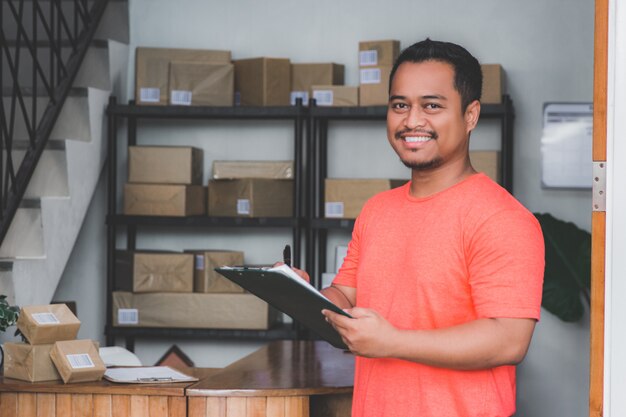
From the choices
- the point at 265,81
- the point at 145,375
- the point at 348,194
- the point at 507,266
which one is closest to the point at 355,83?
the point at 265,81

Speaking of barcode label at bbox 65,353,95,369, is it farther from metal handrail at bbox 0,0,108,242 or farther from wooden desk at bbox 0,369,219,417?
metal handrail at bbox 0,0,108,242

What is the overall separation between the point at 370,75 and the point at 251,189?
792 millimetres

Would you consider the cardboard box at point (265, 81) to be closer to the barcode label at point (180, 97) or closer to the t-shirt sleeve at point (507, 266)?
the barcode label at point (180, 97)

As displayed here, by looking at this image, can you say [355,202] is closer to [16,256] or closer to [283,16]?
[283,16]

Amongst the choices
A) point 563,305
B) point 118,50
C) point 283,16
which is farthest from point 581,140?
point 118,50

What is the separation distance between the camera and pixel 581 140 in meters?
4.34

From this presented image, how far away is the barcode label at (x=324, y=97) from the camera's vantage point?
13.9ft

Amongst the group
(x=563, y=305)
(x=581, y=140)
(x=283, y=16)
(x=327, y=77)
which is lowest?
(x=563, y=305)

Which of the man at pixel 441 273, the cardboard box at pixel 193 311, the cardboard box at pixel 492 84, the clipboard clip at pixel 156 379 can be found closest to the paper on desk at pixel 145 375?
the clipboard clip at pixel 156 379

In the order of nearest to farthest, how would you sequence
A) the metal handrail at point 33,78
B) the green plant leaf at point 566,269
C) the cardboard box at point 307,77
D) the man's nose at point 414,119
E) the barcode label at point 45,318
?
the man's nose at point 414,119, the barcode label at point 45,318, the metal handrail at point 33,78, the green plant leaf at point 566,269, the cardboard box at point 307,77

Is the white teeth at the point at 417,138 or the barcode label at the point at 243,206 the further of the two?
the barcode label at the point at 243,206

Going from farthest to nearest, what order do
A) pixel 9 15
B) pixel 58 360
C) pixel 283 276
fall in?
1. pixel 9 15
2. pixel 58 360
3. pixel 283 276

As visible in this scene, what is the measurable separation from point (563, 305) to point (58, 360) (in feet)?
8.41

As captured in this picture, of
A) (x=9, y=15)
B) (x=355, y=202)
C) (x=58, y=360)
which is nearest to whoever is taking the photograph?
(x=58, y=360)
